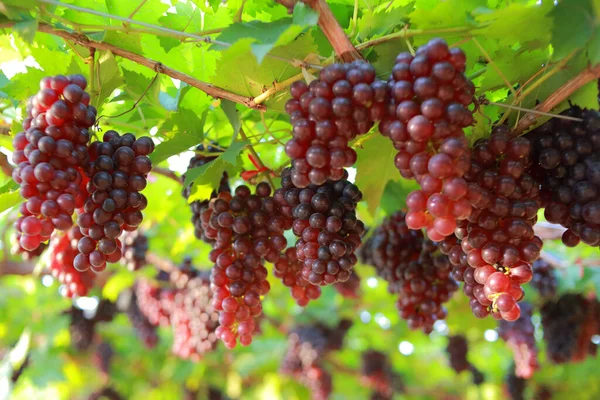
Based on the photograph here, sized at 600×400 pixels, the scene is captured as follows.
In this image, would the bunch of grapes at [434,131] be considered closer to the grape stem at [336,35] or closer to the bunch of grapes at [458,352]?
the grape stem at [336,35]

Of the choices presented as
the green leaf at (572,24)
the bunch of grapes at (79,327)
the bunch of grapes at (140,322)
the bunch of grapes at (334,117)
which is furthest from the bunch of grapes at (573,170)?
the bunch of grapes at (79,327)

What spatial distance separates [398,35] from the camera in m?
1.12

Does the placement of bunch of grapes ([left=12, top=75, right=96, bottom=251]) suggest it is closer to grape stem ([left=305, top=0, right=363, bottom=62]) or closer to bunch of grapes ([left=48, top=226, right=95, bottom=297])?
grape stem ([left=305, top=0, right=363, bottom=62])

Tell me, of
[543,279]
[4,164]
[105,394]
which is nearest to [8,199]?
[4,164]

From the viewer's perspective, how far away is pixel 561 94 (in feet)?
3.70

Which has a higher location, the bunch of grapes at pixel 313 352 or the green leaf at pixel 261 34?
the green leaf at pixel 261 34

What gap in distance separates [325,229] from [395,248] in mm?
802

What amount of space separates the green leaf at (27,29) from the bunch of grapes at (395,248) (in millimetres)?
1427

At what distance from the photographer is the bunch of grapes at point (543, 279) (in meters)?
3.15

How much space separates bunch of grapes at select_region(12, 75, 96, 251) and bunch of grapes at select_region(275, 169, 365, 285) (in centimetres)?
51

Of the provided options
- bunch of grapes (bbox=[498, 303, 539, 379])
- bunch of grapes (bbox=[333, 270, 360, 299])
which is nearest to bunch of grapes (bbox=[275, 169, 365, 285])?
bunch of grapes (bbox=[333, 270, 360, 299])

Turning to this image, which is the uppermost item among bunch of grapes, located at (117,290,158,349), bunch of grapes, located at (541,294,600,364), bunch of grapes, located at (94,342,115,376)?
bunch of grapes, located at (117,290,158,349)

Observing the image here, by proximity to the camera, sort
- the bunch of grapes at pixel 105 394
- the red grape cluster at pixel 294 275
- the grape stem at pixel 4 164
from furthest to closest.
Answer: the bunch of grapes at pixel 105 394 < the grape stem at pixel 4 164 < the red grape cluster at pixel 294 275

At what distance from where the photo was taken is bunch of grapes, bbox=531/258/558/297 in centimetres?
315
